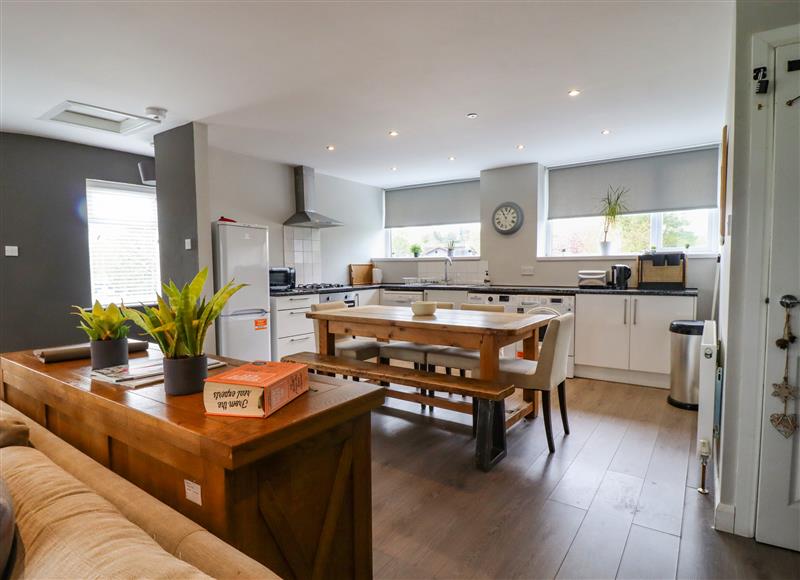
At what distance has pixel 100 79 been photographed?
9.36 ft

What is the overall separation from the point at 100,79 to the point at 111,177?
1.95m

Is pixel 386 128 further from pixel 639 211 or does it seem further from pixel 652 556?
pixel 652 556

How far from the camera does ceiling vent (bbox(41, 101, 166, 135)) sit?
10.6ft

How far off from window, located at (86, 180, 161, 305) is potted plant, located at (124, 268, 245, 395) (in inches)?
147

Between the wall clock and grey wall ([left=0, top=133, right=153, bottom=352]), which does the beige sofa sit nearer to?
grey wall ([left=0, top=133, right=153, bottom=352])

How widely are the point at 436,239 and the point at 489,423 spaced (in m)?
4.24

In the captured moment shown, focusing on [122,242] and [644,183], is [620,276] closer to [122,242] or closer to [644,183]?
[644,183]

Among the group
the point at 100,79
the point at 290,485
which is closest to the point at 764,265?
the point at 290,485

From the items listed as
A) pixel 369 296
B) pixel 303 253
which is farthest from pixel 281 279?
pixel 369 296

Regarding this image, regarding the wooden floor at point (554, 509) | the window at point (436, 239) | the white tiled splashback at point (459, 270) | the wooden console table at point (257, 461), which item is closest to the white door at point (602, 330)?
the wooden floor at point (554, 509)

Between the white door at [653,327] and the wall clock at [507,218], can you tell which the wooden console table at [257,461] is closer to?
the white door at [653,327]

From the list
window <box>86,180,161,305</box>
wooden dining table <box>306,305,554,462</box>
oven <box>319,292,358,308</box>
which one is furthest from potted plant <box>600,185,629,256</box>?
window <box>86,180,161,305</box>

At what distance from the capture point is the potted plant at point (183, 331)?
115cm

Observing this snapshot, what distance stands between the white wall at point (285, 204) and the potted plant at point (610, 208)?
3.19 m
